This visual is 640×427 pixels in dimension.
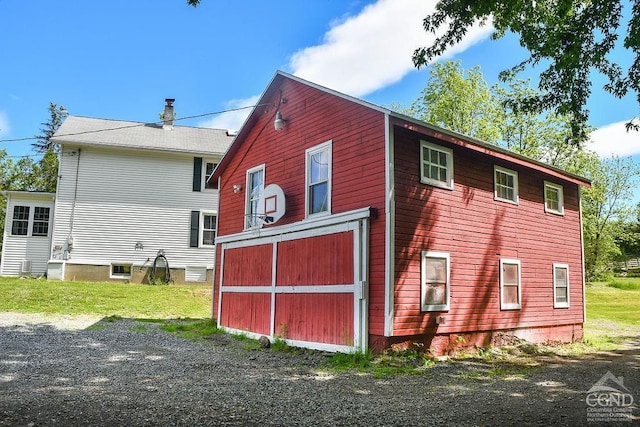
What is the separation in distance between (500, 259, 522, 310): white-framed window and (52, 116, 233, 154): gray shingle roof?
15776mm

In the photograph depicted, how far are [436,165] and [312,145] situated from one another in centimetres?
287

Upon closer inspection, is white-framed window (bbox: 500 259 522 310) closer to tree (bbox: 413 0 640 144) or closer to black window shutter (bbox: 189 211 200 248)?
tree (bbox: 413 0 640 144)

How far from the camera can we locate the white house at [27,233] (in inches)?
875

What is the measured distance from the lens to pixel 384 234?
30.5 feet

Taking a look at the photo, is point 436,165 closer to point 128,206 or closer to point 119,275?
point 128,206

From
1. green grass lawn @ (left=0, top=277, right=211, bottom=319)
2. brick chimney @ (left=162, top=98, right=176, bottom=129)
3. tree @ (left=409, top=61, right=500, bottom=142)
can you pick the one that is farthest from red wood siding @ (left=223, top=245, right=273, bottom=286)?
tree @ (left=409, top=61, right=500, bottom=142)

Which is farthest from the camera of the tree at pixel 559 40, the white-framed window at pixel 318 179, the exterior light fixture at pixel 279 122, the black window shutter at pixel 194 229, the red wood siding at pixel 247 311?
the black window shutter at pixel 194 229

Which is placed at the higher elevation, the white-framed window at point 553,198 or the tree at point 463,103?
the tree at point 463,103

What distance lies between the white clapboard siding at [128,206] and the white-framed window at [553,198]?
49.7ft

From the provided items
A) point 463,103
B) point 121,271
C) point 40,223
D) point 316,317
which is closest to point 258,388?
point 316,317

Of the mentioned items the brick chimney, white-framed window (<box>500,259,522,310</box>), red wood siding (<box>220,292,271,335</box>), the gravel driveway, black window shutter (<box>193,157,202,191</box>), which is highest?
the brick chimney

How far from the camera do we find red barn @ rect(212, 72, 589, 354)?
9523mm

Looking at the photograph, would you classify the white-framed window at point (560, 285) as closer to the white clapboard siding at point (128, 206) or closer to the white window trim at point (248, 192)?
the white window trim at point (248, 192)

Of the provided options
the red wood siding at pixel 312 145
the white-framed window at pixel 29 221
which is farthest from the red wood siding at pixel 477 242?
the white-framed window at pixel 29 221
